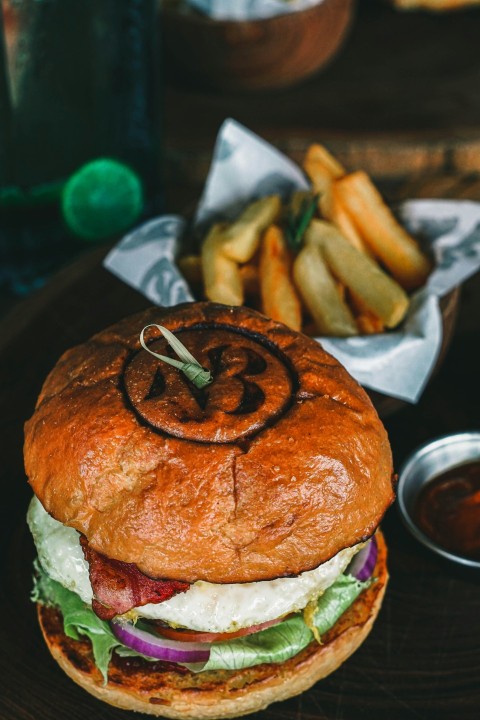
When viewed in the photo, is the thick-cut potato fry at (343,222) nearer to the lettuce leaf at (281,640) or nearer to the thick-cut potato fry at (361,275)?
the thick-cut potato fry at (361,275)

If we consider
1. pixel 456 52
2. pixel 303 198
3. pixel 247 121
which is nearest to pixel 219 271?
pixel 303 198

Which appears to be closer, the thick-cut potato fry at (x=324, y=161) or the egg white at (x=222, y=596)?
the egg white at (x=222, y=596)

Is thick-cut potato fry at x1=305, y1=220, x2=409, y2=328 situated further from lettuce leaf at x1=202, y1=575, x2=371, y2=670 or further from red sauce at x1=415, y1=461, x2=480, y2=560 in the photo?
lettuce leaf at x1=202, y1=575, x2=371, y2=670

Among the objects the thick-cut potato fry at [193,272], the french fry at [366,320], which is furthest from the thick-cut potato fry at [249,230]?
the french fry at [366,320]

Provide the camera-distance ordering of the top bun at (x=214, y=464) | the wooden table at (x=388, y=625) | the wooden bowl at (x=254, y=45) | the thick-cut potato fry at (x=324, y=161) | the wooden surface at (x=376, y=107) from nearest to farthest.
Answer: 1. the top bun at (x=214, y=464)
2. the wooden table at (x=388, y=625)
3. the thick-cut potato fry at (x=324, y=161)
4. the wooden bowl at (x=254, y=45)
5. the wooden surface at (x=376, y=107)

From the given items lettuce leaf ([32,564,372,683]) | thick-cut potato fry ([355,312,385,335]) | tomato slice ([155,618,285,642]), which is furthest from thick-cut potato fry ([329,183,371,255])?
tomato slice ([155,618,285,642])

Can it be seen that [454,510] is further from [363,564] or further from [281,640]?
[281,640]

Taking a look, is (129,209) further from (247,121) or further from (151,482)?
(151,482)
